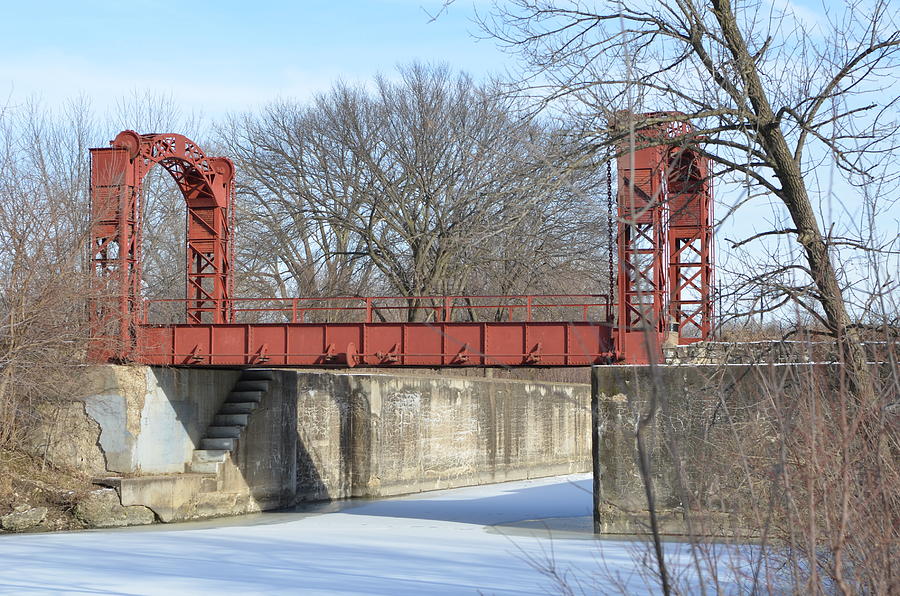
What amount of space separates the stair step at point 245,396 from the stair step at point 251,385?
15 cm

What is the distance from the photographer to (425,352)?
23688 mm

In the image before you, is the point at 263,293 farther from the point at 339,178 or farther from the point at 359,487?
the point at 359,487

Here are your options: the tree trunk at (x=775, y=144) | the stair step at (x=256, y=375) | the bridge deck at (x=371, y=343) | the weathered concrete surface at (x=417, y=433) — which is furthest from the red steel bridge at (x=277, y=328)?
the tree trunk at (x=775, y=144)

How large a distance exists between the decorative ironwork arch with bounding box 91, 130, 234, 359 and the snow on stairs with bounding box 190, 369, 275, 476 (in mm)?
1992

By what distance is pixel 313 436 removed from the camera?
31.0 meters

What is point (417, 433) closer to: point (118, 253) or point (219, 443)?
point (219, 443)

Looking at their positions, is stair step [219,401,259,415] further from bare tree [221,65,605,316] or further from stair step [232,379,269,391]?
bare tree [221,65,605,316]

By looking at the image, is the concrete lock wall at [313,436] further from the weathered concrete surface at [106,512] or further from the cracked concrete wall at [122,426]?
the weathered concrete surface at [106,512]

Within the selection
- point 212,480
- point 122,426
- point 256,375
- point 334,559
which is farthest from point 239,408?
point 334,559

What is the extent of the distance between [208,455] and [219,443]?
15.6 inches

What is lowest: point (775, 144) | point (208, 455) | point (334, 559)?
point (334, 559)

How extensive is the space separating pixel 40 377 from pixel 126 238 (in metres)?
4.04

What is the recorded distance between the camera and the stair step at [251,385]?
28.3 metres

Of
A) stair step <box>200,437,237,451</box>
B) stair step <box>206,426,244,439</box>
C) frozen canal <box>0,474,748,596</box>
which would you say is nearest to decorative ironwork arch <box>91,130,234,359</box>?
stair step <box>206,426,244,439</box>
